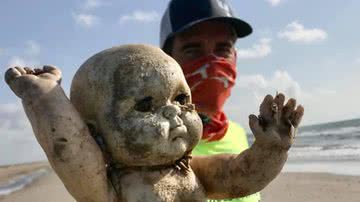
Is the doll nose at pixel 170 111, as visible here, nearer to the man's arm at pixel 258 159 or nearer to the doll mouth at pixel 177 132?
the doll mouth at pixel 177 132

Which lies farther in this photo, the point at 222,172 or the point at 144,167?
the point at 222,172

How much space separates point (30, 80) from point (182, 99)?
1.80ft

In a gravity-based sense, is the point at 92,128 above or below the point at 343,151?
above

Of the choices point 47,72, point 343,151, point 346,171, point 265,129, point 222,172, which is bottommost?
point 343,151

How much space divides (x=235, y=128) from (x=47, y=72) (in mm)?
1726

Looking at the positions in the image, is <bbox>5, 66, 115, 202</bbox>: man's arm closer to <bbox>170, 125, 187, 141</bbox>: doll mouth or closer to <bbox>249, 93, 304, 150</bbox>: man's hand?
<bbox>170, 125, 187, 141</bbox>: doll mouth

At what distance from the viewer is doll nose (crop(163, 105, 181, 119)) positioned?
1849 mm

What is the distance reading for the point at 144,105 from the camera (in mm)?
1844

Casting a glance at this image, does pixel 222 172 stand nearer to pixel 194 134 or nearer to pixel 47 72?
pixel 194 134

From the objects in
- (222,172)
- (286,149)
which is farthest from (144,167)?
(286,149)

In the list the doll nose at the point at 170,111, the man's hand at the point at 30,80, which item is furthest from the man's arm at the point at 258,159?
the man's hand at the point at 30,80

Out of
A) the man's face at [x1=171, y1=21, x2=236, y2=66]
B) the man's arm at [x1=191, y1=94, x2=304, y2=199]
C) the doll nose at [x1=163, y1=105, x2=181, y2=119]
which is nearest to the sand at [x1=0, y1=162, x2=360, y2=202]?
the man's face at [x1=171, y1=21, x2=236, y2=66]

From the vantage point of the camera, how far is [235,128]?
3408mm

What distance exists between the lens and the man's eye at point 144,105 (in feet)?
6.02
